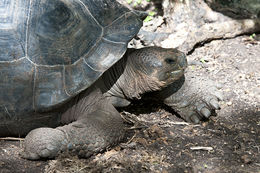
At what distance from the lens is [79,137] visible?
11.1 ft

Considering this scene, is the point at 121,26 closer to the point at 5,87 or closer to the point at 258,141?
the point at 5,87

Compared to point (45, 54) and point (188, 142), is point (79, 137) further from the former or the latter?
point (188, 142)

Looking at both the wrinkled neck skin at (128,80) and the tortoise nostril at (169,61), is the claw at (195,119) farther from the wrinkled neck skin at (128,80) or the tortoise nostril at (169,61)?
the tortoise nostril at (169,61)

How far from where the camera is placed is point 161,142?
3.68 metres

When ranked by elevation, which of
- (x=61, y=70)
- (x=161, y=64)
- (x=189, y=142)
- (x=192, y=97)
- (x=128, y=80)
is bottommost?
(x=189, y=142)

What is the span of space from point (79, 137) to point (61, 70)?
65 cm

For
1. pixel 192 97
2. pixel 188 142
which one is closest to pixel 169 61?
Answer: pixel 192 97

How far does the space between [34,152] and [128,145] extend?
0.88 meters

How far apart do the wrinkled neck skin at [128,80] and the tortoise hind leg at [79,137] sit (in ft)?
1.59

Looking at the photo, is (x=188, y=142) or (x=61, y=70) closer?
(x=61, y=70)

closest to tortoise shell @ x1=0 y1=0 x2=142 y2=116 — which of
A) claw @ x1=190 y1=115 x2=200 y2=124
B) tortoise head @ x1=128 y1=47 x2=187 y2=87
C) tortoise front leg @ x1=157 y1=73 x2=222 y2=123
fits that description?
tortoise head @ x1=128 y1=47 x2=187 y2=87

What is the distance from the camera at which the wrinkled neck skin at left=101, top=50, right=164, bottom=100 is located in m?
4.05

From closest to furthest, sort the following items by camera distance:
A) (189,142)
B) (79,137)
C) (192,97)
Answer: (79,137), (189,142), (192,97)

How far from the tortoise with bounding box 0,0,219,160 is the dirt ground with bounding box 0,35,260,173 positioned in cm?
15
